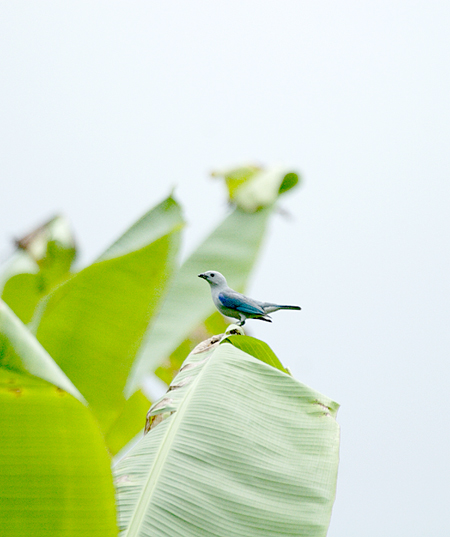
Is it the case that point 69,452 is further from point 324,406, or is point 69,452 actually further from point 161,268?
point 161,268

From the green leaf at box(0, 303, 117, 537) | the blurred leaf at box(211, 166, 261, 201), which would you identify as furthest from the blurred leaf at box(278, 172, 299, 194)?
the green leaf at box(0, 303, 117, 537)

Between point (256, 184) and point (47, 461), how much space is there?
4.77 feet

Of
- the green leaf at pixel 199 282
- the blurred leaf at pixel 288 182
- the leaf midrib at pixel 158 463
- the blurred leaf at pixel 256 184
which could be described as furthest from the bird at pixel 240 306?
the blurred leaf at pixel 288 182

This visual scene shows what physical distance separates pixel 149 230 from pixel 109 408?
1.97 ft

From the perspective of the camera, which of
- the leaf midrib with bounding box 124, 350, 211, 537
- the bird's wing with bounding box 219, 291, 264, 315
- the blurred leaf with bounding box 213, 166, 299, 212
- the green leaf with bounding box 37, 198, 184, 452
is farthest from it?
the blurred leaf with bounding box 213, 166, 299, 212

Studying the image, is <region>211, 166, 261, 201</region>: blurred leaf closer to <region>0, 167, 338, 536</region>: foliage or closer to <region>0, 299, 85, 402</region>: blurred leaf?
<region>0, 167, 338, 536</region>: foliage

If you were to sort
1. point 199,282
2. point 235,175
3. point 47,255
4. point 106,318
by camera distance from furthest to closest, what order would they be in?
point 47,255, point 235,175, point 199,282, point 106,318

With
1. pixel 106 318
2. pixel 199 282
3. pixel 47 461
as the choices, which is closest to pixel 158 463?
pixel 47 461

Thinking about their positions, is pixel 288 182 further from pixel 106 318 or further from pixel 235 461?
pixel 235 461

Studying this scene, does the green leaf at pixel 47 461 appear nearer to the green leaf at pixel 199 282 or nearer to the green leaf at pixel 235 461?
the green leaf at pixel 235 461

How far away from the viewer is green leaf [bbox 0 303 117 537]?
53 cm

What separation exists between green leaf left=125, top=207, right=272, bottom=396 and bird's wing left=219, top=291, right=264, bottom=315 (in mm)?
445

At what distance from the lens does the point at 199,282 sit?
1.63 m

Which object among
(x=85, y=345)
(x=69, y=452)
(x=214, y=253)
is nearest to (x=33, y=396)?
(x=69, y=452)
